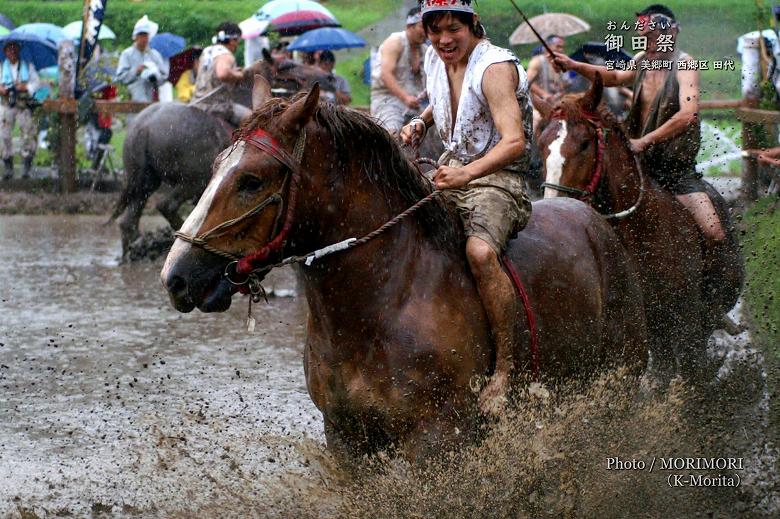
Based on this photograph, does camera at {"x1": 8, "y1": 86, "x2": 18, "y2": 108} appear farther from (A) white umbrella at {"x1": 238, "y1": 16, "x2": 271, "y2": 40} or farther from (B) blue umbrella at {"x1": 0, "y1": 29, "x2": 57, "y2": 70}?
(A) white umbrella at {"x1": 238, "y1": 16, "x2": 271, "y2": 40}

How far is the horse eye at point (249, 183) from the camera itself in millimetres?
4027

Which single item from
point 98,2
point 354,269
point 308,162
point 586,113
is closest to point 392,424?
point 354,269

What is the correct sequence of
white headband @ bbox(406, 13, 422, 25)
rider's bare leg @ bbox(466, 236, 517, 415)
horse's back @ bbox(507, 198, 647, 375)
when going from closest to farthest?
rider's bare leg @ bbox(466, 236, 517, 415)
horse's back @ bbox(507, 198, 647, 375)
white headband @ bbox(406, 13, 422, 25)

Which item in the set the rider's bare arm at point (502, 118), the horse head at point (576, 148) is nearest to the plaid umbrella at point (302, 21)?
the horse head at point (576, 148)

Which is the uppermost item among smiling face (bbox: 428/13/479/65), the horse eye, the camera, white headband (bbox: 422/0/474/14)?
white headband (bbox: 422/0/474/14)

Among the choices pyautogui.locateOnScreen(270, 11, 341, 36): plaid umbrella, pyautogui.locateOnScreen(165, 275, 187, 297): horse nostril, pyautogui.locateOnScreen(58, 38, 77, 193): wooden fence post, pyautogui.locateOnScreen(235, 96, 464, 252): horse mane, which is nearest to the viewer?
pyautogui.locateOnScreen(165, 275, 187, 297): horse nostril

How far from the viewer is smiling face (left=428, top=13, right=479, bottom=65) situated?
4.70 meters

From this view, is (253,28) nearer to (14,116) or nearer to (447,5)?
(14,116)

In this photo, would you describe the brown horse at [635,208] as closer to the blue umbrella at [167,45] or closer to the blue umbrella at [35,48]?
the blue umbrella at [167,45]

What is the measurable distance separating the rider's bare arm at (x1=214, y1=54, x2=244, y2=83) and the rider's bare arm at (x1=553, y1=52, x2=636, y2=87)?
607 centimetres

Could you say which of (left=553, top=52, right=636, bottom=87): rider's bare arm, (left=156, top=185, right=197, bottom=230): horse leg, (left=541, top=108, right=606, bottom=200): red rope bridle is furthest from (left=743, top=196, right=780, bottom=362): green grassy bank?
(left=156, top=185, right=197, bottom=230): horse leg

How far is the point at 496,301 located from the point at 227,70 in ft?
28.4

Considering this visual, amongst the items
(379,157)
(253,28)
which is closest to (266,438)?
(379,157)

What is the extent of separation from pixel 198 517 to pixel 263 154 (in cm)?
183
